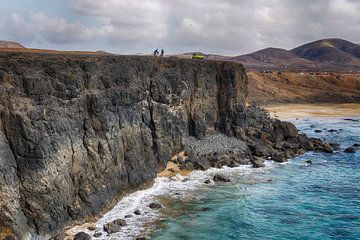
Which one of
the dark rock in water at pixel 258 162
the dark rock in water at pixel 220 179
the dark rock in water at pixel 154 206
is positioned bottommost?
the dark rock in water at pixel 154 206

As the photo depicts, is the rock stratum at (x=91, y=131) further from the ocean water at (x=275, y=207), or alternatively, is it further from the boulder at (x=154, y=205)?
the ocean water at (x=275, y=207)

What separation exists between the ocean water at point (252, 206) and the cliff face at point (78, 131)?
2821 millimetres

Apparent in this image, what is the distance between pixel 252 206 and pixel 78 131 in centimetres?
1713

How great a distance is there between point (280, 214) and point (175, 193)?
34.3 feet

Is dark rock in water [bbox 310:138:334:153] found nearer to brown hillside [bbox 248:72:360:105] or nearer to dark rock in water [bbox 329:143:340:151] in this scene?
dark rock in water [bbox 329:143:340:151]

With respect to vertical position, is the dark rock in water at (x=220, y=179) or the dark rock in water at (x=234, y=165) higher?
the dark rock in water at (x=234, y=165)

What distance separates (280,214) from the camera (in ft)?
114

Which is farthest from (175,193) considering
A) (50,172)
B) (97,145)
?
(50,172)

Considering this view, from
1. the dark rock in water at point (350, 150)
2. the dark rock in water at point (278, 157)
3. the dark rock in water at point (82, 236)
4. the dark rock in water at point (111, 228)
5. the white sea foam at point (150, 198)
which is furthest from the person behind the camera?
the dark rock in water at point (350, 150)

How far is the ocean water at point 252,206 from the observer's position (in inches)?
1227

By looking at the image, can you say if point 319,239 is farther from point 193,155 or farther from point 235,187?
point 193,155

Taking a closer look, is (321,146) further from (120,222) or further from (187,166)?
(120,222)

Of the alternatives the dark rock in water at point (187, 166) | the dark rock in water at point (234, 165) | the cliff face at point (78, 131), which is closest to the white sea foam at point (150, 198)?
the dark rock in water at point (234, 165)

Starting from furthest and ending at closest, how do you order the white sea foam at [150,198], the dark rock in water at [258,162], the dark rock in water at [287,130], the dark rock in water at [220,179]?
the dark rock in water at [287,130] < the dark rock in water at [258,162] < the dark rock in water at [220,179] < the white sea foam at [150,198]
